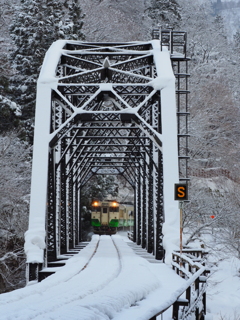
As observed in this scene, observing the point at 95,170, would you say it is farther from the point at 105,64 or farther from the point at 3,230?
the point at 105,64

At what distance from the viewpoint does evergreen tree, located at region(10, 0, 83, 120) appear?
38219 millimetres

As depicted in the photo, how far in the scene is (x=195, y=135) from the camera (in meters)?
39.7

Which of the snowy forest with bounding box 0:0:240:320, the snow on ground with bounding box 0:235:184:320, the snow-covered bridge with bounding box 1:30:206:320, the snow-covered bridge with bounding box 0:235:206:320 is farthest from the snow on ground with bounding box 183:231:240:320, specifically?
the snow-covered bridge with bounding box 0:235:206:320

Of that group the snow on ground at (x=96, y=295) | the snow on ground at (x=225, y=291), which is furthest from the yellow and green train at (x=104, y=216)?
the snow on ground at (x=96, y=295)

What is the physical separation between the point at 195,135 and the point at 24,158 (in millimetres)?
13688

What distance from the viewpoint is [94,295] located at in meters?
7.44

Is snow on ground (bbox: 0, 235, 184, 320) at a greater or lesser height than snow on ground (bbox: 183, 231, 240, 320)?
greater

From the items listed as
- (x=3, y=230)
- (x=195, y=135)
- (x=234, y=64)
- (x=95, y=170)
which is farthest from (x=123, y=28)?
(x=3, y=230)

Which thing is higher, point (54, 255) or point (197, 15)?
point (197, 15)

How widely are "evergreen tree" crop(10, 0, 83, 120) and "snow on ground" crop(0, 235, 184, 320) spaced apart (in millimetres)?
25731

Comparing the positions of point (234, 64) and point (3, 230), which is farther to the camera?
point (234, 64)

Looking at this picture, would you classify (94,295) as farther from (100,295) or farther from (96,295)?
(100,295)

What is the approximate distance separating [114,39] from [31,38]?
18.2m

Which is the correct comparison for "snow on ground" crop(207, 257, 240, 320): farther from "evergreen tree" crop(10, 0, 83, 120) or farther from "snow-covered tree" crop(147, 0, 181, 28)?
"snow-covered tree" crop(147, 0, 181, 28)
